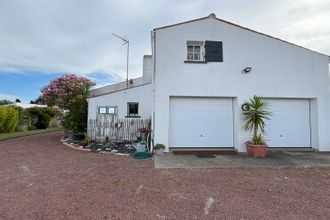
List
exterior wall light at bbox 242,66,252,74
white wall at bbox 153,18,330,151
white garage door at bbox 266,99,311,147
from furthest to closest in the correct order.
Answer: white garage door at bbox 266,99,311,147
exterior wall light at bbox 242,66,252,74
white wall at bbox 153,18,330,151

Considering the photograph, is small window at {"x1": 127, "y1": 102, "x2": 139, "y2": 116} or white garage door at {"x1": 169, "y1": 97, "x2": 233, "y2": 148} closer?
white garage door at {"x1": 169, "y1": 97, "x2": 233, "y2": 148}

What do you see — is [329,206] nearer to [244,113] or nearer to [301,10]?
[244,113]

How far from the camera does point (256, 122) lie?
853cm

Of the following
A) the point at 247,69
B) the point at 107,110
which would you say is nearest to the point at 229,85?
the point at 247,69

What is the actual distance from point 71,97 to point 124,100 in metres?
4.64

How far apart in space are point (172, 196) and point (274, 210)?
1836 millimetres

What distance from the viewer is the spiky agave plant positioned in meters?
8.49

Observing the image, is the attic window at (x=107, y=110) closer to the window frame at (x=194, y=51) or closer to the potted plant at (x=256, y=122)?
the window frame at (x=194, y=51)

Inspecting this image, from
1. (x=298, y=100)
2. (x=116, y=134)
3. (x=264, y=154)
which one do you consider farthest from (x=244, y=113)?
(x=116, y=134)

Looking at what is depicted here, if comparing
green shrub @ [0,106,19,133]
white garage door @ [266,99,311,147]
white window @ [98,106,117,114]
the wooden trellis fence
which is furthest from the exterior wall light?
green shrub @ [0,106,19,133]

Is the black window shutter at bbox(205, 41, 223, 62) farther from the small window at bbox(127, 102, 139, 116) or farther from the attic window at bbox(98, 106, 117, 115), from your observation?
the attic window at bbox(98, 106, 117, 115)

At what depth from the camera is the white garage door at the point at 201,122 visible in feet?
30.0

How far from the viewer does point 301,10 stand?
27.9ft

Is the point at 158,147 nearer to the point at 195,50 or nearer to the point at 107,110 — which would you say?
the point at 195,50
